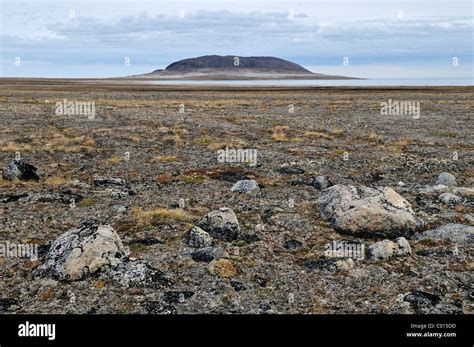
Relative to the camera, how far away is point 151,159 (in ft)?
84.2

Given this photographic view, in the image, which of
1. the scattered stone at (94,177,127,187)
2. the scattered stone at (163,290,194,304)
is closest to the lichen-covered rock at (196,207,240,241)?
the scattered stone at (163,290,194,304)

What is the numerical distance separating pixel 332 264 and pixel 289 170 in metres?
11.3

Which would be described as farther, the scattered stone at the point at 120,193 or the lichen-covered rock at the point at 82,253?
the scattered stone at the point at 120,193

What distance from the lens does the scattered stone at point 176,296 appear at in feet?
33.3

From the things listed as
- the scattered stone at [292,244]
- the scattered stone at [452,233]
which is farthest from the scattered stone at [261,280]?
the scattered stone at [452,233]

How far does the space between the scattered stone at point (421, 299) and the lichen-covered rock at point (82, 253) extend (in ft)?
24.4

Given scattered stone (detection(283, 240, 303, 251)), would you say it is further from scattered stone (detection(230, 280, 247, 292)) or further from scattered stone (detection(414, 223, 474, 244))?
scattered stone (detection(414, 223, 474, 244))

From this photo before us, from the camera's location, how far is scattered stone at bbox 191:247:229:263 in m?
12.3

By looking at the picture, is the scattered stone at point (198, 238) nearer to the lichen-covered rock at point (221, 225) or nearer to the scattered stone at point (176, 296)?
the lichen-covered rock at point (221, 225)

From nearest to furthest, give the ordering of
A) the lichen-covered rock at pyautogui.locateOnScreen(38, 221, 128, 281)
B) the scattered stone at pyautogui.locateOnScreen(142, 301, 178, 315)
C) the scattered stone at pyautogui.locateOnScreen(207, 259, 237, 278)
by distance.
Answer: the scattered stone at pyautogui.locateOnScreen(142, 301, 178, 315) → the lichen-covered rock at pyautogui.locateOnScreen(38, 221, 128, 281) → the scattered stone at pyautogui.locateOnScreen(207, 259, 237, 278)

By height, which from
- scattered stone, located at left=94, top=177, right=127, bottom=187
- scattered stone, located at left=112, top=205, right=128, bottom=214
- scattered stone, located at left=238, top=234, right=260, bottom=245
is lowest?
scattered stone, located at left=238, top=234, right=260, bottom=245

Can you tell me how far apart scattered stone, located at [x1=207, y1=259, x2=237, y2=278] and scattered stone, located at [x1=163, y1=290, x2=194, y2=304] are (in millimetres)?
1175
